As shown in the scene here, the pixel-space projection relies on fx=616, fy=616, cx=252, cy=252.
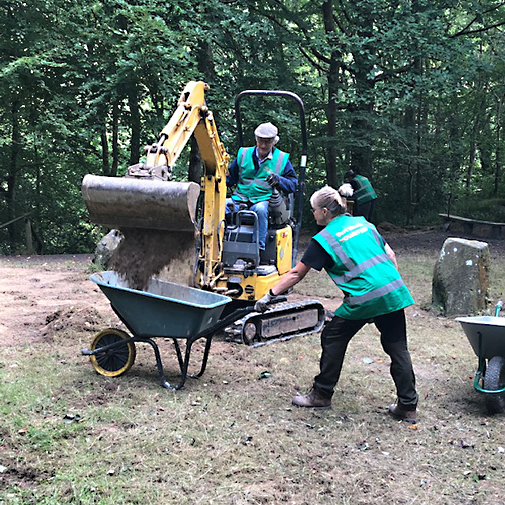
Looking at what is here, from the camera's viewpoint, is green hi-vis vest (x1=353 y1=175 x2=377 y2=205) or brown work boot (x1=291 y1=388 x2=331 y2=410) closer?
brown work boot (x1=291 y1=388 x2=331 y2=410)

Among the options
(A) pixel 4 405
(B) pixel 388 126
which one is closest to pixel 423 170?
(B) pixel 388 126

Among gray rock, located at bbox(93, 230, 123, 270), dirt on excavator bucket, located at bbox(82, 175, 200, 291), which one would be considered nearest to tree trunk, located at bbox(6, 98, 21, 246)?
gray rock, located at bbox(93, 230, 123, 270)

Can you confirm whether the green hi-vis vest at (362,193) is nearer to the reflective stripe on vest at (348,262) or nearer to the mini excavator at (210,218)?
the mini excavator at (210,218)

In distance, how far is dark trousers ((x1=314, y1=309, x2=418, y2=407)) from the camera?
4320mm

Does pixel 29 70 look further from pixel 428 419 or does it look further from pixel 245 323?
pixel 428 419

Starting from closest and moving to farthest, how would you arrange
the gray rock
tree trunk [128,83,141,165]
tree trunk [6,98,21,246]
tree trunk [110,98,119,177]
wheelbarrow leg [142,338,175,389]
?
wheelbarrow leg [142,338,175,389], the gray rock, tree trunk [128,83,141,165], tree trunk [110,98,119,177], tree trunk [6,98,21,246]

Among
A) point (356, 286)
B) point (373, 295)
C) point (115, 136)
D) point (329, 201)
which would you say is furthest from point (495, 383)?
point (115, 136)

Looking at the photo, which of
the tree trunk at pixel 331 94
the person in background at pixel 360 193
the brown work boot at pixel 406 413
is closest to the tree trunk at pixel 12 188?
the tree trunk at pixel 331 94

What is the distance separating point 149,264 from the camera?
17.3ft

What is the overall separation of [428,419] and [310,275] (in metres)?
5.88

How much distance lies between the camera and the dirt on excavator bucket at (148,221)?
477cm

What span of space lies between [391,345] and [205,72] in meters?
9.29

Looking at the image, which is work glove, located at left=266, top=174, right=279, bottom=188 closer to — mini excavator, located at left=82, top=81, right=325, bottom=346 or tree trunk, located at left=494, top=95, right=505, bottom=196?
mini excavator, located at left=82, top=81, right=325, bottom=346

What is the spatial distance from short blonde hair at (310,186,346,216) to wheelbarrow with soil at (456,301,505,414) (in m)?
1.17
